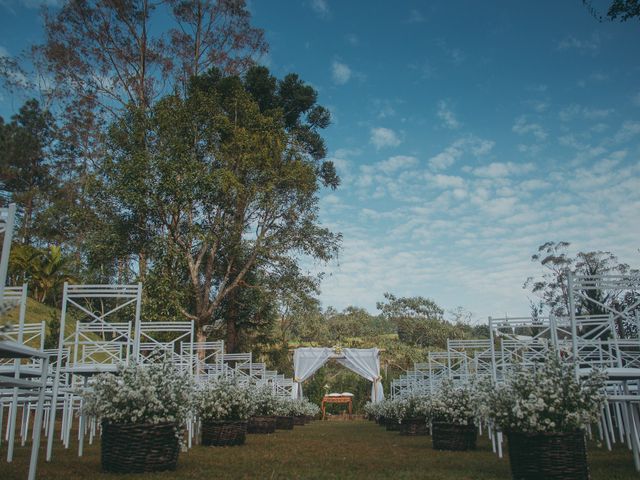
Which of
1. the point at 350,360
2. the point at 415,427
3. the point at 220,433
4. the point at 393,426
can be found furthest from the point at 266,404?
the point at 350,360

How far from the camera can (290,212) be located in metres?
16.9

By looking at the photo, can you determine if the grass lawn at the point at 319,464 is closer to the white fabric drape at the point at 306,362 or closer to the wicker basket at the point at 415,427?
the wicker basket at the point at 415,427

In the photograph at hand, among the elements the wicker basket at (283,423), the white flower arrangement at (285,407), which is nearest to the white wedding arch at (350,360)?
the white flower arrangement at (285,407)

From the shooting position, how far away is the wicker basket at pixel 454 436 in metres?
6.75

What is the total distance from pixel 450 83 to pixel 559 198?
487 centimetres

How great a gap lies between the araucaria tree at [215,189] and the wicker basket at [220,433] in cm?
754

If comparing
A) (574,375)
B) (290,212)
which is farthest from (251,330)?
(574,375)

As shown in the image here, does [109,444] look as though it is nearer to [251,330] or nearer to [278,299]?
Answer: [278,299]

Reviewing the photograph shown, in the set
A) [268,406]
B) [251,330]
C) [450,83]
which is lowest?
[268,406]

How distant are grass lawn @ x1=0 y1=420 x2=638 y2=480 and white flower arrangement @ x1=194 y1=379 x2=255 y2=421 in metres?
0.47

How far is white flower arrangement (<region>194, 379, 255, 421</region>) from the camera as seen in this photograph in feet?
23.9

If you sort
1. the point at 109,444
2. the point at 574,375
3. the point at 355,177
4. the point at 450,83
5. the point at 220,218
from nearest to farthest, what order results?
the point at 574,375 → the point at 109,444 → the point at 450,83 → the point at 220,218 → the point at 355,177

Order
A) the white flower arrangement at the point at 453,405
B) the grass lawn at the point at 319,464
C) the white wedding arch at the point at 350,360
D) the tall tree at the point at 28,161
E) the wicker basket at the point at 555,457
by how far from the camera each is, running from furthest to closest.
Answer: the tall tree at the point at 28,161
the white wedding arch at the point at 350,360
the white flower arrangement at the point at 453,405
the grass lawn at the point at 319,464
the wicker basket at the point at 555,457

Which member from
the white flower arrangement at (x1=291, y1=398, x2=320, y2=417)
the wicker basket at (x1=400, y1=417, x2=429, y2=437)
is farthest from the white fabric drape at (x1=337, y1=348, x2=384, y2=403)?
the wicker basket at (x1=400, y1=417, x2=429, y2=437)
